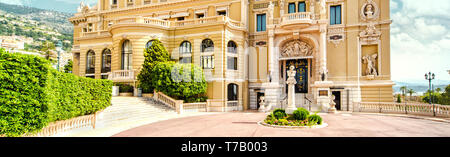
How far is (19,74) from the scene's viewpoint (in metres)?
10.2

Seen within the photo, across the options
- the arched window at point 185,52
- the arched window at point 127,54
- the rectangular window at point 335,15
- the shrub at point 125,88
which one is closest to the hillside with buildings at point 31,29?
the arched window at point 127,54

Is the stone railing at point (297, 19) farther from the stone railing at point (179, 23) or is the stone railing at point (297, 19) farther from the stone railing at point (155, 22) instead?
the stone railing at point (155, 22)

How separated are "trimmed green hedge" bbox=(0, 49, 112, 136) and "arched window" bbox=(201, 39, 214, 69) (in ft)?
55.1

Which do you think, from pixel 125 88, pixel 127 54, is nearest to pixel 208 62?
pixel 125 88

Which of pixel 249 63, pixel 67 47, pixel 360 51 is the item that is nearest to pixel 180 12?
pixel 249 63

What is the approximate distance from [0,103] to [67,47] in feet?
559

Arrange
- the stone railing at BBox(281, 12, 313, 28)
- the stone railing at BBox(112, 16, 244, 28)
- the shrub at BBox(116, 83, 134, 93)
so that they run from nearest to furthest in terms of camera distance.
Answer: the shrub at BBox(116, 83, 134, 93)
the stone railing at BBox(281, 12, 313, 28)
the stone railing at BBox(112, 16, 244, 28)

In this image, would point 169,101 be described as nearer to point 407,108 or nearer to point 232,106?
point 232,106

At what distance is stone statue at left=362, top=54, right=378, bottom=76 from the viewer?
26.9 meters

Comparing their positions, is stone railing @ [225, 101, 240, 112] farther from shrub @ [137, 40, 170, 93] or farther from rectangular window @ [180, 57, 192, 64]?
shrub @ [137, 40, 170, 93]

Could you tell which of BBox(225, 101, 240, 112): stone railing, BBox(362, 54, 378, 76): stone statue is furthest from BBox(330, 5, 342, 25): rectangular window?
BBox(225, 101, 240, 112): stone railing

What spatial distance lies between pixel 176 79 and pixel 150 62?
453 centimetres

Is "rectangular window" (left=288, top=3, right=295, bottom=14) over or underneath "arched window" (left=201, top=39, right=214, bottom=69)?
over
